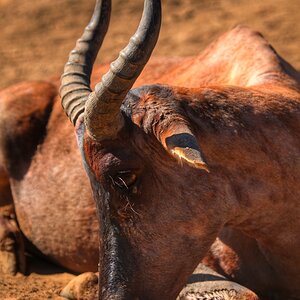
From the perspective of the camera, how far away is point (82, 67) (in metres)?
5.59

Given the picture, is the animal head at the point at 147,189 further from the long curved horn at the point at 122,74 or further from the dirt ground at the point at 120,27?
the dirt ground at the point at 120,27

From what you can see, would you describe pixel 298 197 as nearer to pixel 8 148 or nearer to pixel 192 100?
pixel 192 100

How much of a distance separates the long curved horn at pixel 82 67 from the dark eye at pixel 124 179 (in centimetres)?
52

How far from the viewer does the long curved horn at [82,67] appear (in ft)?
16.8

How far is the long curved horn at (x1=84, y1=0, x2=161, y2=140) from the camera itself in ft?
14.4

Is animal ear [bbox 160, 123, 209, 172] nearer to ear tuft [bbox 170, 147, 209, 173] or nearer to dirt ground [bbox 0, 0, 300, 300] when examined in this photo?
ear tuft [bbox 170, 147, 209, 173]

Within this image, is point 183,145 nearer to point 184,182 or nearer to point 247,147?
point 184,182

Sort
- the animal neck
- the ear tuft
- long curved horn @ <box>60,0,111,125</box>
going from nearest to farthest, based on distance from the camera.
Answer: the ear tuft
the animal neck
long curved horn @ <box>60,0,111,125</box>

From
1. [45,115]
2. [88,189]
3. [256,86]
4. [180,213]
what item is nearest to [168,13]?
[45,115]

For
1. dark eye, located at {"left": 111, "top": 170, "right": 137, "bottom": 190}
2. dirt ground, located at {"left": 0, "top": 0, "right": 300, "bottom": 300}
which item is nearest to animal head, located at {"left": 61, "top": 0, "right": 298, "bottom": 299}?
dark eye, located at {"left": 111, "top": 170, "right": 137, "bottom": 190}

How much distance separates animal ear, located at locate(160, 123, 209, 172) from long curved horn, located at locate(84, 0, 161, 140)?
294 millimetres

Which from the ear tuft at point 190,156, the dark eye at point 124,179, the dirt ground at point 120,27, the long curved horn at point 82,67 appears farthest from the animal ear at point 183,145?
the dirt ground at point 120,27

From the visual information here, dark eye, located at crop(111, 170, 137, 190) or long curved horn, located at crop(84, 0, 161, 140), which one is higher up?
long curved horn, located at crop(84, 0, 161, 140)

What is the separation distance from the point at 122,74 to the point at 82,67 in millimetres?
1237
